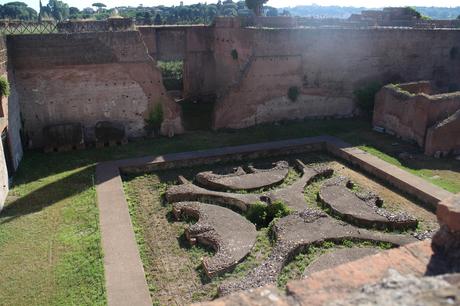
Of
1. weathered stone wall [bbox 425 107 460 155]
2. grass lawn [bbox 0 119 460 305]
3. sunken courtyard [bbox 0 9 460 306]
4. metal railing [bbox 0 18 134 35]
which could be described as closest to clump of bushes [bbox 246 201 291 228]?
sunken courtyard [bbox 0 9 460 306]

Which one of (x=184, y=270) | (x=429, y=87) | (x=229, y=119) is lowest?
(x=184, y=270)

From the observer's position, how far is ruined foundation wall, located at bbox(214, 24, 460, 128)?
17484 millimetres

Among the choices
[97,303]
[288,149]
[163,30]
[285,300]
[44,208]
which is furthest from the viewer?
[163,30]

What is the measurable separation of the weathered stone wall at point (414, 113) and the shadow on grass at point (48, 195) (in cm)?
1114

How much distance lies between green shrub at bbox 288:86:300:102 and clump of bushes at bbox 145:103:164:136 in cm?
552

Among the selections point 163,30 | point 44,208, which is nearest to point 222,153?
point 44,208

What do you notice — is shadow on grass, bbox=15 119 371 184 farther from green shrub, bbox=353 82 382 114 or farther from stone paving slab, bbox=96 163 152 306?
stone paving slab, bbox=96 163 152 306

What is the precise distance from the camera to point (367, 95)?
18.9 metres

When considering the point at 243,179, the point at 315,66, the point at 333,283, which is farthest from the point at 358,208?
the point at 315,66

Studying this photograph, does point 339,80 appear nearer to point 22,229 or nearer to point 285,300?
point 22,229

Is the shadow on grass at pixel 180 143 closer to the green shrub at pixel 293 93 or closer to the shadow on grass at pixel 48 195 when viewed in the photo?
the shadow on grass at pixel 48 195

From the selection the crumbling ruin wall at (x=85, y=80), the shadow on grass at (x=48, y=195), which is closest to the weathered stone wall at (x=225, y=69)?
the crumbling ruin wall at (x=85, y=80)

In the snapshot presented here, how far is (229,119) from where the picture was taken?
17406 millimetres

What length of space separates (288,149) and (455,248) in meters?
11.1
